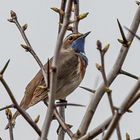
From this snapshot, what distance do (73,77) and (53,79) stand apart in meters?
5.68

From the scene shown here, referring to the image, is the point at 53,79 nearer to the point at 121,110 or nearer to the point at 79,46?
the point at 121,110

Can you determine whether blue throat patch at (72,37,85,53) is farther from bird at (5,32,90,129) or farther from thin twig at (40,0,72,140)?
thin twig at (40,0,72,140)

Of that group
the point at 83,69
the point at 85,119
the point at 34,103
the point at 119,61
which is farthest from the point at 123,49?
the point at 83,69

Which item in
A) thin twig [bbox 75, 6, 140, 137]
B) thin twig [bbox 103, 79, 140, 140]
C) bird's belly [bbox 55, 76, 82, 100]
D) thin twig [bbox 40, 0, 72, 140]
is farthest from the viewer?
bird's belly [bbox 55, 76, 82, 100]

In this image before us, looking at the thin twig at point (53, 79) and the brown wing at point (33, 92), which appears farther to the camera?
the brown wing at point (33, 92)

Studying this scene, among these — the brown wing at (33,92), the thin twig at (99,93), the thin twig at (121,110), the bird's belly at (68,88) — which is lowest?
the bird's belly at (68,88)

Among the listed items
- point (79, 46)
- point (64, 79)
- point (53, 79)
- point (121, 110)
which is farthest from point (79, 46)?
point (121, 110)

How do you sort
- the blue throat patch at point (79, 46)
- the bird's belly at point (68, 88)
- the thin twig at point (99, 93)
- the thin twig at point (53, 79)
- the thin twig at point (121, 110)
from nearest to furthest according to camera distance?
the thin twig at point (121, 110) → the thin twig at point (53, 79) → the thin twig at point (99, 93) → the bird's belly at point (68, 88) → the blue throat patch at point (79, 46)

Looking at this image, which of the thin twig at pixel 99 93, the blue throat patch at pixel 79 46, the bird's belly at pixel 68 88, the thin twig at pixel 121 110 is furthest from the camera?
the blue throat patch at pixel 79 46

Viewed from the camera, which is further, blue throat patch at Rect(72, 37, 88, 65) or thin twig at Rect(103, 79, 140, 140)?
blue throat patch at Rect(72, 37, 88, 65)

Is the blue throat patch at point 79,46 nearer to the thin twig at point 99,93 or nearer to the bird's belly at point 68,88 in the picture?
the bird's belly at point 68,88

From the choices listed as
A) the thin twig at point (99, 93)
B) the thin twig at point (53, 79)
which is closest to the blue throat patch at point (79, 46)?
the thin twig at point (99, 93)

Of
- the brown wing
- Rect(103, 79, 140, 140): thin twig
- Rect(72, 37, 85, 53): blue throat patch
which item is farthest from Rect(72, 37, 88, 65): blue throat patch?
Rect(103, 79, 140, 140): thin twig

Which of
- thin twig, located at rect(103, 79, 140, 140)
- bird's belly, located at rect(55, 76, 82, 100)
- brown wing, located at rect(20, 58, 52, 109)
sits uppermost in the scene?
thin twig, located at rect(103, 79, 140, 140)
